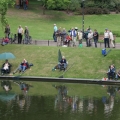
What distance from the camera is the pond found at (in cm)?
2394

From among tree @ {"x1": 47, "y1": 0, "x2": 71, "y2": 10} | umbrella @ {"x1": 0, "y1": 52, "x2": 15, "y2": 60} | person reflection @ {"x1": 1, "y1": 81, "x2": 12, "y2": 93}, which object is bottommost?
person reflection @ {"x1": 1, "y1": 81, "x2": 12, "y2": 93}

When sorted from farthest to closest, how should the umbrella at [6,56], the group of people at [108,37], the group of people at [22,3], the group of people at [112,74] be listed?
1. the group of people at [22,3]
2. the group of people at [108,37]
3. the umbrella at [6,56]
4. the group of people at [112,74]

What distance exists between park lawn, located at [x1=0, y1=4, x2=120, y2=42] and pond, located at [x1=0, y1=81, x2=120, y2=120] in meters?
22.5

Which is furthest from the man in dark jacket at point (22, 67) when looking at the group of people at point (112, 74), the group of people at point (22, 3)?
the group of people at point (22, 3)

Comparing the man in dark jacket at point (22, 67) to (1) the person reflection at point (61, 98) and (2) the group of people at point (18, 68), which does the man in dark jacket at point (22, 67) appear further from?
(1) the person reflection at point (61, 98)

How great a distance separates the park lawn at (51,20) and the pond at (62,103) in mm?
22456

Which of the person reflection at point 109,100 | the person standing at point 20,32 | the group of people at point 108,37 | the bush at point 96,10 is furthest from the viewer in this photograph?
the bush at point 96,10

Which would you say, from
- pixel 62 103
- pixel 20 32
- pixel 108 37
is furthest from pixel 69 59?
pixel 62 103

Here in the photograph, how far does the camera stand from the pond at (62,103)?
2394cm

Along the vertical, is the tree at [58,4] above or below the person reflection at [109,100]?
above

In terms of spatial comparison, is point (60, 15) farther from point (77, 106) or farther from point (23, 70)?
point (77, 106)

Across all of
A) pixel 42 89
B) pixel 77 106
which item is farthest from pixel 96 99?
pixel 42 89

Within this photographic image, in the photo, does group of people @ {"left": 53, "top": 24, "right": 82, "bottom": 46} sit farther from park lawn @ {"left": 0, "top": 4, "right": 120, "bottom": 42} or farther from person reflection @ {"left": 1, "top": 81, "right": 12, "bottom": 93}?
park lawn @ {"left": 0, "top": 4, "right": 120, "bottom": 42}

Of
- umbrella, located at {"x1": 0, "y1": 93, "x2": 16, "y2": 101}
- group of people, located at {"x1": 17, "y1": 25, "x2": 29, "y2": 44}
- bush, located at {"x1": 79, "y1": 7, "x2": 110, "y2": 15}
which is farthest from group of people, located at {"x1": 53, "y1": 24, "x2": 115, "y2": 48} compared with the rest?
bush, located at {"x1": 79, "y1": 7, "x2": 110, "y2": 15}
